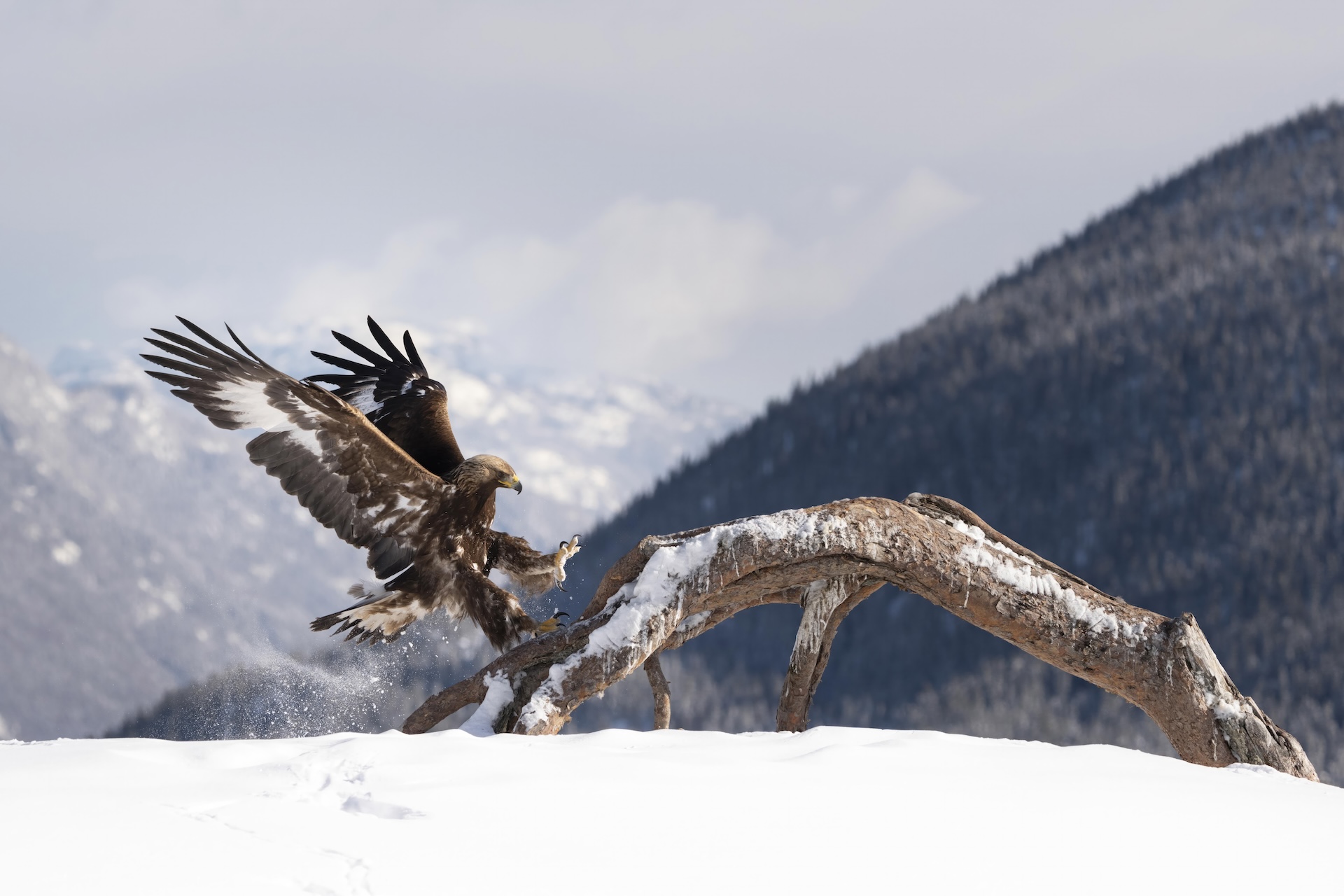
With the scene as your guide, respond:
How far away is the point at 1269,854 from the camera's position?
4766 millimetres

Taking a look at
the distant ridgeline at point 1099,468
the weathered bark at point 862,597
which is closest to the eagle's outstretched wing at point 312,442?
the weathered bark at point 862,597

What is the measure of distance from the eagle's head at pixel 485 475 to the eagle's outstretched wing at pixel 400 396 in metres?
0.57

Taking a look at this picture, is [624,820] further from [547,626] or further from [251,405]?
[251,405]

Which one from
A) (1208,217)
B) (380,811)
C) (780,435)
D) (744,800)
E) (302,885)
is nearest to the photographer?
(302,885)

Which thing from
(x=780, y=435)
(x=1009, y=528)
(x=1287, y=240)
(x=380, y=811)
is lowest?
(x=380, y=811)

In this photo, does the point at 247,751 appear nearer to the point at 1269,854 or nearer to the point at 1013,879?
the point at 1013,879

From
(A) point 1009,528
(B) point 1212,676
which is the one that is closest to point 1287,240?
(A) point 1009,528

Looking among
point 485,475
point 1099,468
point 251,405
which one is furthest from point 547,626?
point 1099,468

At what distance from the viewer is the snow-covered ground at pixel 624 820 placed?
384 cm

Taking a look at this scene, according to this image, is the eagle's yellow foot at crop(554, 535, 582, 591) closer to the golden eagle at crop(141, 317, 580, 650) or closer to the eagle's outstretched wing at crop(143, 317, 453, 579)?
the golden eagle at crop(141, 317, 580, 650)

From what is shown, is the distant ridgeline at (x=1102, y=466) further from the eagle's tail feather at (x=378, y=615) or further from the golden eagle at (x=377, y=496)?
the eagle's tail feather at (x=378, y=615)

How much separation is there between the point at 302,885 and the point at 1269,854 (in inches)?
147

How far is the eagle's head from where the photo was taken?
7.84m

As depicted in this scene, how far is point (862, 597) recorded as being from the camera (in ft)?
21.6
